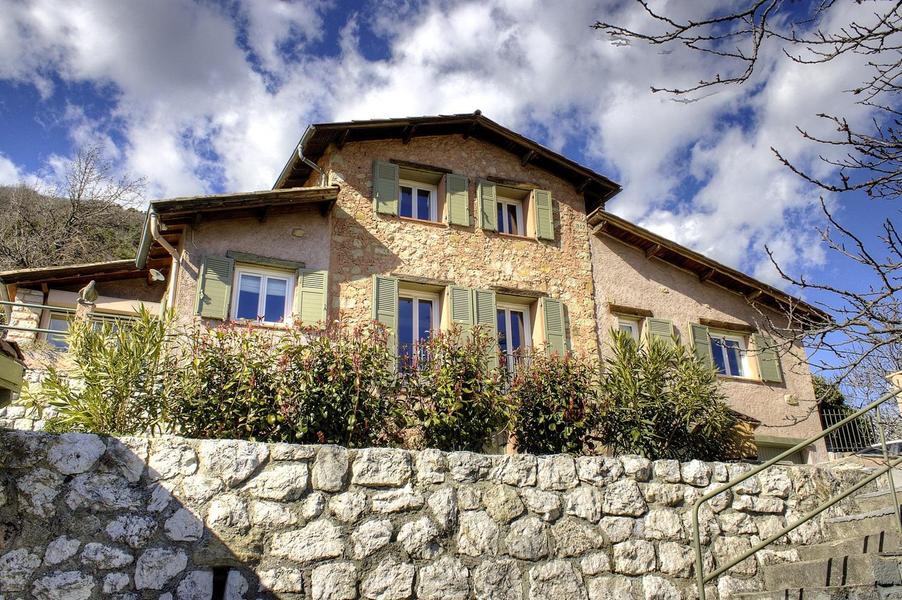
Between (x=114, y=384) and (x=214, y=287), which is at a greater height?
(x=214, y=287)

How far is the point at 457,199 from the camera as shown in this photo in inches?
487

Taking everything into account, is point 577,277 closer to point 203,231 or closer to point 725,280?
point 725,280

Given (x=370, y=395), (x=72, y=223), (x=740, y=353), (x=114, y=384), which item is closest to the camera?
(x=114, y=384)

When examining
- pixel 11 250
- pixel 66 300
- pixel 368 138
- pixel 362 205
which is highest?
pixel 11 250

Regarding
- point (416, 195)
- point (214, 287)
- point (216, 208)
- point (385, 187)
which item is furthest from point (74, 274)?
point (416, 195)

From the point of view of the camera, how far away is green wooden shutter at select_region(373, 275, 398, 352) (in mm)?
10859

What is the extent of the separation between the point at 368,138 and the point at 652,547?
8.08 meters

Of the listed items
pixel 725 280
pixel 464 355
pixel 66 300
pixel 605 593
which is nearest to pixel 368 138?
pixel 464 355

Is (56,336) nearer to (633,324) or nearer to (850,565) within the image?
(633,324)

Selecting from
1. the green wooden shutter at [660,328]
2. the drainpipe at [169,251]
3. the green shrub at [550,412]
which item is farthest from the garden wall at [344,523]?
the green wooden shutter at [660,328]

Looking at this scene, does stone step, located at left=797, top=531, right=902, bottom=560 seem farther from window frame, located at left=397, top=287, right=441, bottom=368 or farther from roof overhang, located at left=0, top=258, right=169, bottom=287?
roof overhang, located at left=0, top=258, right=169, bottom=287

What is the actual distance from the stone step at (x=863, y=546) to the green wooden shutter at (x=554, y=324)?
17.1 feet

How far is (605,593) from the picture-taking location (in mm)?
6527

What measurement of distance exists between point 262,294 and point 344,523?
17.5 feet
